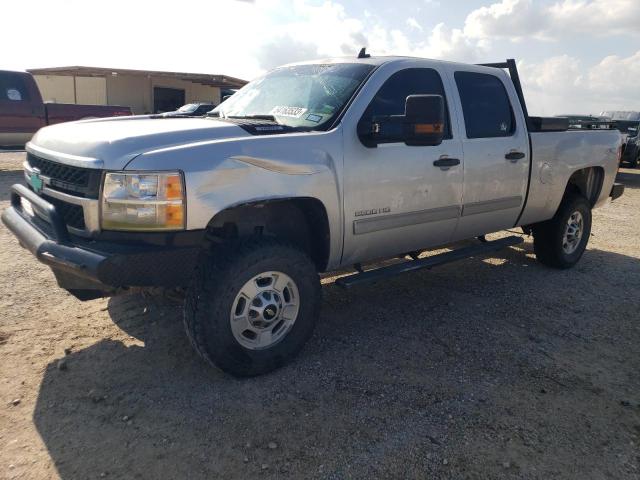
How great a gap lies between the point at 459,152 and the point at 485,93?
0.82 metres

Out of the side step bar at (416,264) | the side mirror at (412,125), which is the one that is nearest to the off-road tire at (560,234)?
the side step bar at (416,264)

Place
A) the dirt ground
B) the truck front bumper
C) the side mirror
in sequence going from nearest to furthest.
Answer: the dirt ground < the truck front bumper < the side mirror

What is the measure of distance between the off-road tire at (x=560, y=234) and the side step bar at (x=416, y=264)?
1.94ft

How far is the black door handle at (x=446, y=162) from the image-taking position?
404 cm

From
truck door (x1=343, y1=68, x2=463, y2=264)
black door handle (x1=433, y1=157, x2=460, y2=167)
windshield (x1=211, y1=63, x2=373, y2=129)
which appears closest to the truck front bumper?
truck door (x1=343, y1=68, x2=463, y2=264)

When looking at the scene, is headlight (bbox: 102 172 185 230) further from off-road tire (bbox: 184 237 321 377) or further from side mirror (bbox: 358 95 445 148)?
side mirror (bbox: 358 95 445 148)

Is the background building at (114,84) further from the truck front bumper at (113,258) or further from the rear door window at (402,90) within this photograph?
the truck front bumper at (113,258)

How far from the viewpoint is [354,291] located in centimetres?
500

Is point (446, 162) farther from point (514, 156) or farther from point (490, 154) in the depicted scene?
point (514, 156)

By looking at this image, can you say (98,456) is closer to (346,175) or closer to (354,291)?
(346,175)

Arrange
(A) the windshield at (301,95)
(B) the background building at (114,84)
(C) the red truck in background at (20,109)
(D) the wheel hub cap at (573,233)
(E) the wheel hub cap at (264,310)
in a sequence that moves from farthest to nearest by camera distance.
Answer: (B) the background building at (114,84), (C) the red truck in background at (20,109), (D) the wheel hub cap at (573,233), (A) the windshield at (301,95), (E) the wheel hub cap at (264,310)

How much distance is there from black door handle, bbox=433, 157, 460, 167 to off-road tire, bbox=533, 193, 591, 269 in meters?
2.05

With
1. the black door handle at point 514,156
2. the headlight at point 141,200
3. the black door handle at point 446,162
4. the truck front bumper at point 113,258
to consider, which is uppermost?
the black door handle at point 514,156

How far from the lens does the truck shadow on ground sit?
8.52ft
